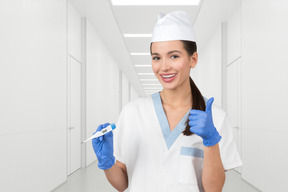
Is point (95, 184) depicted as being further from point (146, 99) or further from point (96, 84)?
point (146, 99)

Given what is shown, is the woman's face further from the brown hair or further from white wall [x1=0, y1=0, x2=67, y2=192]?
white wall [x1=0, y1=0, x2=67, y2=192]

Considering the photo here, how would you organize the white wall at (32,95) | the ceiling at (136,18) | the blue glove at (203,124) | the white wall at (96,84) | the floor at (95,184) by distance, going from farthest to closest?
the white wall at (96,84) → the ceiling at (136,18) → the floor at (95,184) → the white wall at (32,95) → the blue glove at (203,124)

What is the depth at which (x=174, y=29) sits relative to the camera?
111 centimetres

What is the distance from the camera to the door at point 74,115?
5.00m

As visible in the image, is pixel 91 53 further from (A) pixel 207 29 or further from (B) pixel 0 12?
(B) pixel 0 12

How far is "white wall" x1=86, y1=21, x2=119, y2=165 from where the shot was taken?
6105mm

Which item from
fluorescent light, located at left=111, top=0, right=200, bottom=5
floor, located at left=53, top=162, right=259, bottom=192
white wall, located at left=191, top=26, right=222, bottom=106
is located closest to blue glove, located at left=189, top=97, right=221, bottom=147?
floor, located at left=53, top=162, right=259, bottom=192

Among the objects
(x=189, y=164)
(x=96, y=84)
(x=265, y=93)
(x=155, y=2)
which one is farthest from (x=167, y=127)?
(x=96, y=84)

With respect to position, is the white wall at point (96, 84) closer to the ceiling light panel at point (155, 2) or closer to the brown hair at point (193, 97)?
the ceiling light panel at point (155, 2)

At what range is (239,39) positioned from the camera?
197 inches

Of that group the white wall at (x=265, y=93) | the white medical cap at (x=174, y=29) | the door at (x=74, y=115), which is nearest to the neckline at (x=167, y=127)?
the white medical cap at (x=174, y=29)

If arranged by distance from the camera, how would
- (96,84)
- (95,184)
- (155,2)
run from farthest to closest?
(96,84) → (155,2) → (95,184)

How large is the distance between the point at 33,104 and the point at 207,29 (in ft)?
15.3

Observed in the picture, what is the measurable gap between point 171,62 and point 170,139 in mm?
300
